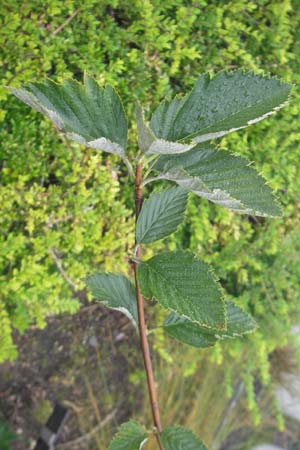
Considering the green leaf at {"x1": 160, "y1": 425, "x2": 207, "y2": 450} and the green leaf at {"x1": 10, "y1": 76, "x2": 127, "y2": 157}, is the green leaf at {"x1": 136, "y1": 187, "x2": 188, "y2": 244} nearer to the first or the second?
the green leaf at {"x1": 10, "y1": 76, "x2": 127, "y2": 157}

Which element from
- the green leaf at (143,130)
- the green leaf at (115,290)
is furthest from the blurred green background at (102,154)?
the green leaf at (143,130)

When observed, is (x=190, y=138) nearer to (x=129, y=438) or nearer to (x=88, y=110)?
(x=88, y=110)

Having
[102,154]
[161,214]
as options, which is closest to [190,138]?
[161,214]

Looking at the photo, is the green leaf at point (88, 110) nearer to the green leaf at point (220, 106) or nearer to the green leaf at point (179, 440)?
the green leaf at point (220, 106)

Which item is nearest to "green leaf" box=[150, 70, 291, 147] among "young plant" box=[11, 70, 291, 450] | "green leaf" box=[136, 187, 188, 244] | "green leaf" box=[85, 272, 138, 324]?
"young plant" box=[11, 70, 291, 450]

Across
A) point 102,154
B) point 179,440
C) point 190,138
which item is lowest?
point 179,440

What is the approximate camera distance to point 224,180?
0.75 meters

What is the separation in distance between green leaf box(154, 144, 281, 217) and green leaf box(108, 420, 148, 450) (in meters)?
0.49

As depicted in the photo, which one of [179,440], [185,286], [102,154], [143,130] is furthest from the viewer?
[102,154]

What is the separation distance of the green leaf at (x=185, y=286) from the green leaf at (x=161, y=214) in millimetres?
69

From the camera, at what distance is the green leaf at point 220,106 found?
2.44 ft

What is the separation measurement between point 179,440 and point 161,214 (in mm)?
426

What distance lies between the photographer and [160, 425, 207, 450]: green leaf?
3.04 feet

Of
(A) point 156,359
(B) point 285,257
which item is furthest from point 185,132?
(A) point 156,359
